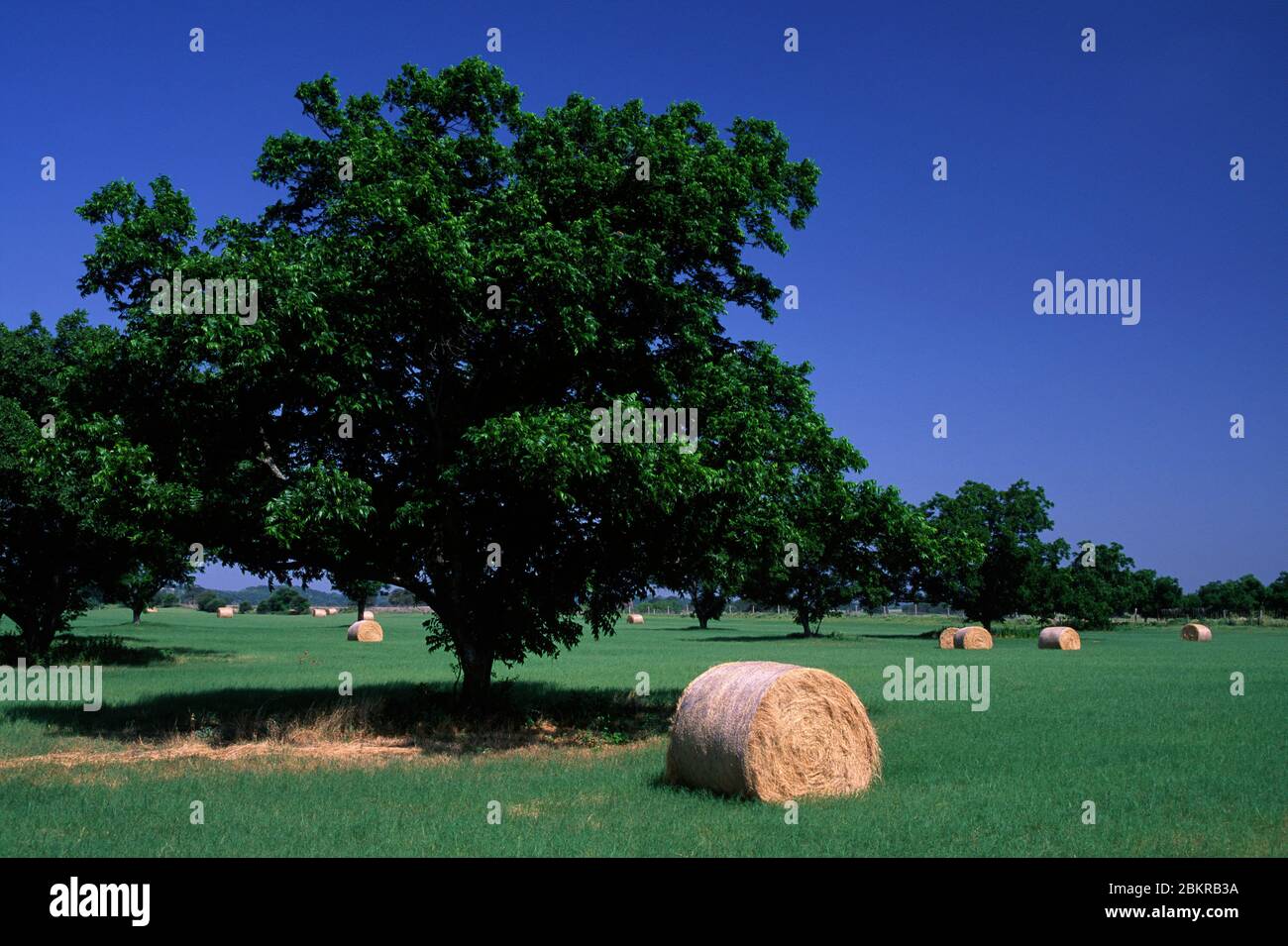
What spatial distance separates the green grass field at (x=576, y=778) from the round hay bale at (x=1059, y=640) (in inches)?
1297

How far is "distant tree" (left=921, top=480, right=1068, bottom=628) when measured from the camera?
291ft

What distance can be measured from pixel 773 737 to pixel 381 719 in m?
11.4

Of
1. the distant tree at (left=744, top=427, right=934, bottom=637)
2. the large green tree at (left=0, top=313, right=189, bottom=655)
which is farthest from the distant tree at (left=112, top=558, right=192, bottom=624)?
the distant tree at (left=744, top=427, right=934, bottom=637)

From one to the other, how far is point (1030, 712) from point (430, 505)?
16.7 m

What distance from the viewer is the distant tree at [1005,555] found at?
8869cm

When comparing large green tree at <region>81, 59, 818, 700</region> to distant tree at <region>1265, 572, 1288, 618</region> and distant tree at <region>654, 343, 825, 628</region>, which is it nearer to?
distant tree at <region>654, 343, 825, 628</region>

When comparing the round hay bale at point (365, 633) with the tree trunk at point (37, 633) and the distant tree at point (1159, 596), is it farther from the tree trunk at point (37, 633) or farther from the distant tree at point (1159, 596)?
the distant tree at point (1159, 596)

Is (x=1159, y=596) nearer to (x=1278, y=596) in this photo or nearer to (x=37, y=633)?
(x=1278, y=596)

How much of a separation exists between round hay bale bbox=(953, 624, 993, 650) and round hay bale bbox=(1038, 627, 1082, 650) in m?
3.60

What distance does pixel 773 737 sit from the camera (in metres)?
14.2

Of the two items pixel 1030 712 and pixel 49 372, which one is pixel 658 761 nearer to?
pixel 1030 712

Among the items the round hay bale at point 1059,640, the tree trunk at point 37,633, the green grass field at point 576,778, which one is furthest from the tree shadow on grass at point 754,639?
the tree trunk at point 37,633

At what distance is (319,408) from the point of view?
63.2ft
